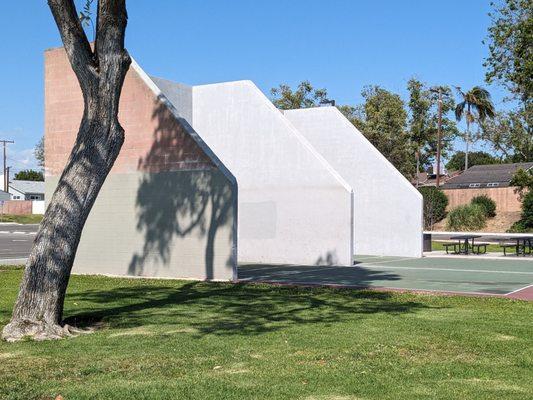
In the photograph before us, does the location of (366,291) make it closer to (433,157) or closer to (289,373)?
(289,373)

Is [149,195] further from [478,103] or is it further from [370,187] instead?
[478,103]

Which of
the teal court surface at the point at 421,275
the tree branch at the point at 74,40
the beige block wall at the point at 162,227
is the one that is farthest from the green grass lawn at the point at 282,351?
the beige block wall at the point at 162,227

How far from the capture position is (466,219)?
4406cm

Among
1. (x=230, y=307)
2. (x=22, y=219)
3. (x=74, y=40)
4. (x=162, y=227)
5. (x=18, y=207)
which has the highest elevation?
(x=18, y=207)

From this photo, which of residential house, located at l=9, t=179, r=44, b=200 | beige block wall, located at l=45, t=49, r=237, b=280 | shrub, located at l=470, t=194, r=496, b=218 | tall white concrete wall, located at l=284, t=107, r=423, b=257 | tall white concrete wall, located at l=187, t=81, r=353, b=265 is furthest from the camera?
residential house, located at l=9, t=179, r=44, b=200

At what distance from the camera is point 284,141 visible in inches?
968

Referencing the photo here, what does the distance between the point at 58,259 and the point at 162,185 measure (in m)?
9.83

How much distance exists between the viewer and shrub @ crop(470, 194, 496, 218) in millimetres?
47719

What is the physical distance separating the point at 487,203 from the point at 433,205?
163 inches

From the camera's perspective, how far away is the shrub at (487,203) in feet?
157

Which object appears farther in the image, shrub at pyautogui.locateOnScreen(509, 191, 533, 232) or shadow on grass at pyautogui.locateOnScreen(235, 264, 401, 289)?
shrub at pyautogui.locateOnScreen(509, 191, 533, 232)

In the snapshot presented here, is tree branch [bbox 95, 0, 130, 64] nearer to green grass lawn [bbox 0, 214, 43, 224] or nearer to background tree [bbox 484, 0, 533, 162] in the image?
background tree [bbox 484, 0, 533, 162]

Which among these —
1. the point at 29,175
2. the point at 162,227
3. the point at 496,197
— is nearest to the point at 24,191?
the point at 29,175

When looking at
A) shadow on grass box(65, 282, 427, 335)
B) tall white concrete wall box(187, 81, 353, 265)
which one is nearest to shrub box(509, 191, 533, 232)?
tall white concrete wall box(187, 81, 353, 265)
